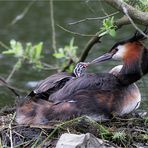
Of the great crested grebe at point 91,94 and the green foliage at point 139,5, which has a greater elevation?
the green foliage at point 139,5

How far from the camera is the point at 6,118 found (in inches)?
256

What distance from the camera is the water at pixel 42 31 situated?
10.0 meters

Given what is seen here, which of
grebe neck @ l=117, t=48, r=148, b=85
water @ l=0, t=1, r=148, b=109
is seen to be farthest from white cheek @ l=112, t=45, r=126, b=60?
water @ l=0, t=1, r=148, b=109

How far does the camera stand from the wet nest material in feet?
19.0

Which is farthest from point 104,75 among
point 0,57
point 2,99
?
point 0,57

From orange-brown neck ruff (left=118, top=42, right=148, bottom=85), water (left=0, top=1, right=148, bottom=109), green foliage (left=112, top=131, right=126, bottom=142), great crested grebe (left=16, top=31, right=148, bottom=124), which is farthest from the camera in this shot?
water (left=0, top=1, right=148, bottom=109)

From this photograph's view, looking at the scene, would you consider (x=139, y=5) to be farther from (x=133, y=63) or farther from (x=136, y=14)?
(x=133, y=63)

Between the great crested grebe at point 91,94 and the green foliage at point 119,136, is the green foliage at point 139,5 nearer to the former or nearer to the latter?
the great crested grebe at point 91,94

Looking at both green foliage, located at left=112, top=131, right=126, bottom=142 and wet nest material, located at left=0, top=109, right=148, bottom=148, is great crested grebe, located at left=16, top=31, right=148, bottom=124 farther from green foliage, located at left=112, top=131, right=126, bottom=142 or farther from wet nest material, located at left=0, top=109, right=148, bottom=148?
green foliage, located at left=112, top=131, right=126, bottom=142

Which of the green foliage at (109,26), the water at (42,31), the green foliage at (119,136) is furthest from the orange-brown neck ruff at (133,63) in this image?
the water at (42,31)

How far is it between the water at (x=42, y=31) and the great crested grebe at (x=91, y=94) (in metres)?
1.41

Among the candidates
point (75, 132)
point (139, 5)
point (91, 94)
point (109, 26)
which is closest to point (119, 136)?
point (75, 132)

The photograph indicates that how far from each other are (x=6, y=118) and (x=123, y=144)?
1287 mm

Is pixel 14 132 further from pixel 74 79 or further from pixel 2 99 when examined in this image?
pixel 2 99
